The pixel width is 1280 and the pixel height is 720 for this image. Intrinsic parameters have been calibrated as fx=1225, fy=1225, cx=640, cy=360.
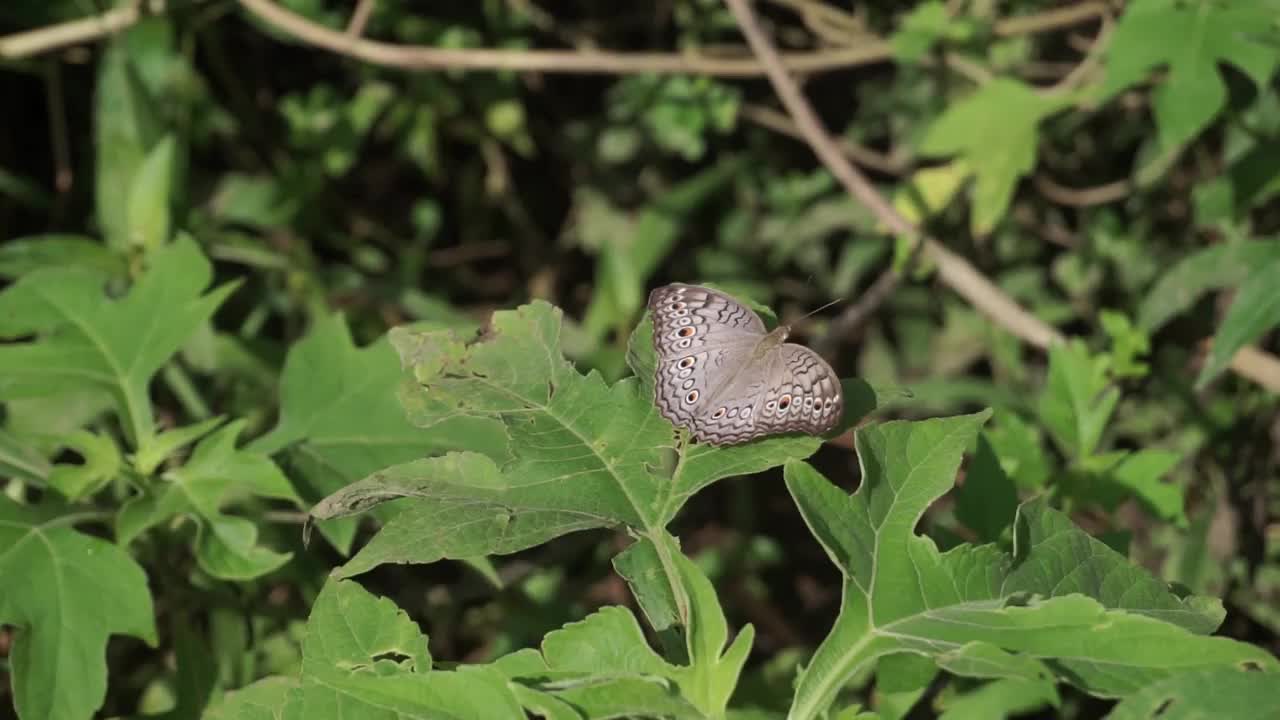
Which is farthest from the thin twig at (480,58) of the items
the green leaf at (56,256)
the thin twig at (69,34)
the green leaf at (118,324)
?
the green leaf at (118,324)

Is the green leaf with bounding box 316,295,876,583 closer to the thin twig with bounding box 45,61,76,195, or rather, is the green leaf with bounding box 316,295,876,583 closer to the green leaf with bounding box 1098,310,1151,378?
the green leaf with bounding box 1098,310,1151,378

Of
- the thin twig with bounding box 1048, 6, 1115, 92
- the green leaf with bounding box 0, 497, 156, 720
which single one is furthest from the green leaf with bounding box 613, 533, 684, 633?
the thin twig with bounding box 1048, 6, 1115, 92

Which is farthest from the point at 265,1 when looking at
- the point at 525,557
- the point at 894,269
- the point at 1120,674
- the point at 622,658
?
the point at 1120,674

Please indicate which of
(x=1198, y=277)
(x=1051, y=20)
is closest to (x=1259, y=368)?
(x=1198, y=277)

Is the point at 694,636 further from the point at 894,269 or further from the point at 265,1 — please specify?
the point at 265,1

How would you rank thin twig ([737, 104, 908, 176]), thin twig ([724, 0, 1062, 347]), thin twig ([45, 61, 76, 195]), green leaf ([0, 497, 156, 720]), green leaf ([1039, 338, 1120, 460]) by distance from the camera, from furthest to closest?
thin twig ([737, 104, 908, 176]) → thin twig ([45, 61, 76, 195]) → thin twig ([724, 0, 1062, 347]) → green leaf ([1039, 338, 1120, 460]) → green leaf ([0, 497, 156, 720])

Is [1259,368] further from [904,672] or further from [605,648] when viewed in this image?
[605,648]
